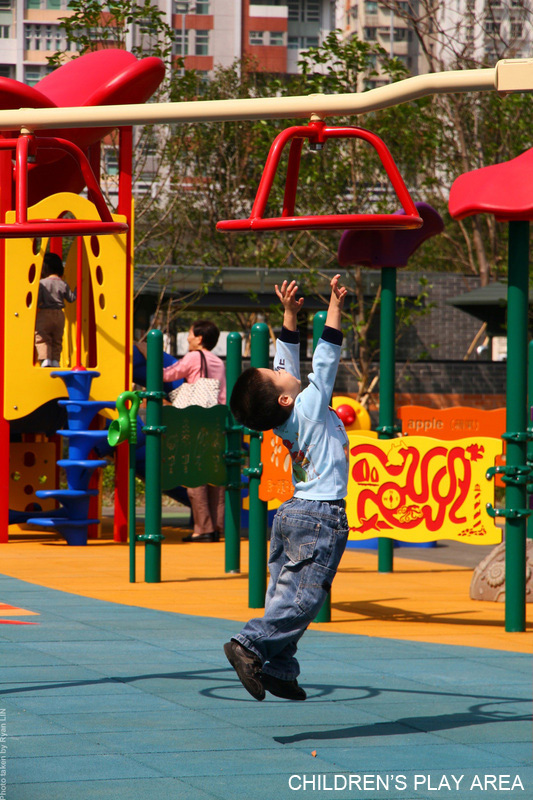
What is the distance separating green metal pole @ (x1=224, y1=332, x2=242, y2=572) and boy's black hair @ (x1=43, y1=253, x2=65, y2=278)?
10.3 ft

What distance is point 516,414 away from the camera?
7043 mm

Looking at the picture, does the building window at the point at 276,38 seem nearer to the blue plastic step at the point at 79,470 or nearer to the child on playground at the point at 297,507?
the blue plastic step at the point at 79,470

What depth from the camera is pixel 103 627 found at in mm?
6805

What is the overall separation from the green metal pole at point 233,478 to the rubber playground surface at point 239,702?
0.54 m

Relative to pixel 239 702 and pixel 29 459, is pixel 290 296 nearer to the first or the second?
pixel 239 702

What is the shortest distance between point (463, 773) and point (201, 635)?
9.14ft

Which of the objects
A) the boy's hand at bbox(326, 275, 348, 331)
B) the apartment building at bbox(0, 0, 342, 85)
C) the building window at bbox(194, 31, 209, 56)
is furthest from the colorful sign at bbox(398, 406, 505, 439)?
the building window at bbox(194, 31, 209, 56)

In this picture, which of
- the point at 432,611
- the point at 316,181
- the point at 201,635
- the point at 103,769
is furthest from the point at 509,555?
the point at 316,181

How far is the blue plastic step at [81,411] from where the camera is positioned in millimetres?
11008

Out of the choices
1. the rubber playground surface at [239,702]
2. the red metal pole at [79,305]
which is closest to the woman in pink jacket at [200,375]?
the red metal pole at [79,305]

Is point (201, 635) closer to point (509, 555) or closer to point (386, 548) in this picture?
point (509, 555)

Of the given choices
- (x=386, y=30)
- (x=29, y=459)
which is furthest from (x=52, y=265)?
(x=386, y=30)

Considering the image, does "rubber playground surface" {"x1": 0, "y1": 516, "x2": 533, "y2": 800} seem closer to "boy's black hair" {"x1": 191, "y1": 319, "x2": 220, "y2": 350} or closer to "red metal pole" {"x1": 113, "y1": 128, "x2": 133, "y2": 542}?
"red metal pole" {"x1": 113, "y1": 128, "x2": 133, "y2": 542}

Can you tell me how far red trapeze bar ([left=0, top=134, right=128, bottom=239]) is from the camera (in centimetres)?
417
